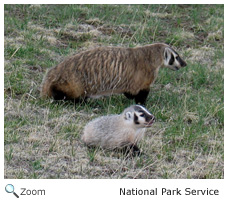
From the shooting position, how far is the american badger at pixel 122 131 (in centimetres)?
628

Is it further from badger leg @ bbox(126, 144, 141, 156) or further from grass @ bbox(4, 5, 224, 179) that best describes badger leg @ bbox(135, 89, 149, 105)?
badger leg @ bbox(126, 144, 141, 156)

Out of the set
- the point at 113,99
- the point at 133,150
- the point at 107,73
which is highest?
the point at 107,73

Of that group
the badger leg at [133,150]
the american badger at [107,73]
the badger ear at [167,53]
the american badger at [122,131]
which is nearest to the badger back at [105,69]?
the american badger at [107,73]

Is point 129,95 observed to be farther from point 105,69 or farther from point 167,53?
point 167,53

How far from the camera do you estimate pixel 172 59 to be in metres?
8.30

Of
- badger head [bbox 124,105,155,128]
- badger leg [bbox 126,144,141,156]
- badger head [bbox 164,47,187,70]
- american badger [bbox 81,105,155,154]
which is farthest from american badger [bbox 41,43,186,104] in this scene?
badger leg [bbox 126,144,141,156]

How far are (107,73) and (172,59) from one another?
3.60ft

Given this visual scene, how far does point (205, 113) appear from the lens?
7.61m

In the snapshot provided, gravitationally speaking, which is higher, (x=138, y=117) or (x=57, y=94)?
(x=138, y=117)

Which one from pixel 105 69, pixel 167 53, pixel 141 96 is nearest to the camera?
pixel 105 69

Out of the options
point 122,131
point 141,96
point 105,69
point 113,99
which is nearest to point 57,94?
point 105,69

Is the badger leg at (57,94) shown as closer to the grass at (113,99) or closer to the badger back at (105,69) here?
the grass at (113,99)

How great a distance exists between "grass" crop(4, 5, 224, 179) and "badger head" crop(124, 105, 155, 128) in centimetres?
33

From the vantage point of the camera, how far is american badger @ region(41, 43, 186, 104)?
24.9ft
